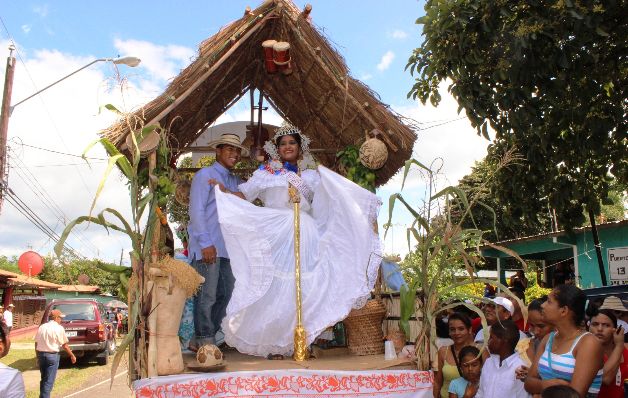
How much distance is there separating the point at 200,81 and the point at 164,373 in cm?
227

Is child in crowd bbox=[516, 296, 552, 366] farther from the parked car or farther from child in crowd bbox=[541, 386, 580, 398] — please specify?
the parked car

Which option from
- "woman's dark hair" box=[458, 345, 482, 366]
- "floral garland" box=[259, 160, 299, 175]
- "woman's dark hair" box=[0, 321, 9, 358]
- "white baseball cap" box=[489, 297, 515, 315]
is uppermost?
"floral garland" box=[259, 160, 299, 175]

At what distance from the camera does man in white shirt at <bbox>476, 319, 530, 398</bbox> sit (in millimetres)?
4219

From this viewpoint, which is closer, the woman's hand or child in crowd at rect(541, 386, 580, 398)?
child in crowd at rect(541, 386, 580, 398)

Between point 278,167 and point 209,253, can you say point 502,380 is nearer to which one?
point 209,253

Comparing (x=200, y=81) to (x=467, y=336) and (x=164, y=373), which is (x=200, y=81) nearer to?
(x=164, y=373)

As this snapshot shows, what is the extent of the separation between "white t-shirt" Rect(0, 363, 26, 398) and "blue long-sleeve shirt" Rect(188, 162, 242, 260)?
2291 millimetres

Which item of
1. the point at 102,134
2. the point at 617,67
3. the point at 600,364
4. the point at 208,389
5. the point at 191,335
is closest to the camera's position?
the point at 600,364

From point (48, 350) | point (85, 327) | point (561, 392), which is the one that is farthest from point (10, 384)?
point (85, 327)

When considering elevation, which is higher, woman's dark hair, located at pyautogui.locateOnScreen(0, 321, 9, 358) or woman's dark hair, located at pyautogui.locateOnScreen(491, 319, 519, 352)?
woman's dark hair, located at pyautogui.locateOnScreen(0, 321, 9, 358)

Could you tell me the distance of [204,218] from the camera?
17.2ft

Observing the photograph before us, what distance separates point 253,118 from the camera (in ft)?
22.6

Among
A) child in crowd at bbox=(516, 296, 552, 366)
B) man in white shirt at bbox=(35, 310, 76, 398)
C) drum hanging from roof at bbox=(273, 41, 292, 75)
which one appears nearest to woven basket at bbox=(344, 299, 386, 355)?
child in crowd at bbox=(516, 296, 552, 366)

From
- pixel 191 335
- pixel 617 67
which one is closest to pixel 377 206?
pixel 191 335
